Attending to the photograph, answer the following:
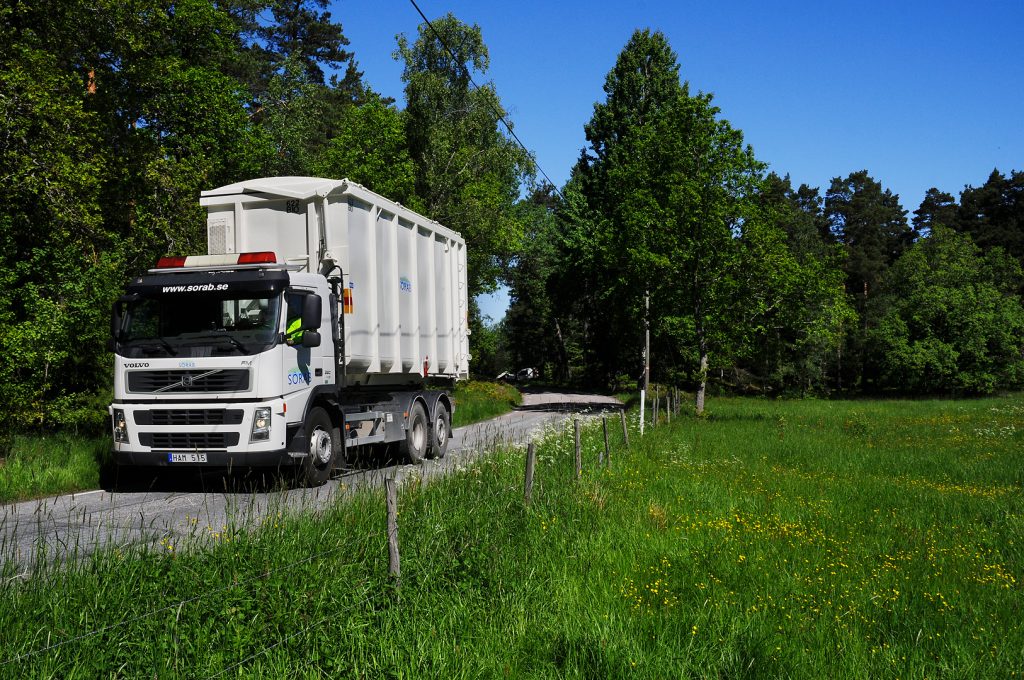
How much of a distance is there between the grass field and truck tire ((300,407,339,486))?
295cm

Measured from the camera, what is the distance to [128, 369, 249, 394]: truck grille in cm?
1054

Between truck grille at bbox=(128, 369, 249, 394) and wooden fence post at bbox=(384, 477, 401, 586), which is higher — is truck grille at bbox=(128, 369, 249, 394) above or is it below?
above

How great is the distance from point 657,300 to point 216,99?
16225mm

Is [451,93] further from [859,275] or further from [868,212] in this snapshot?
[868,212]

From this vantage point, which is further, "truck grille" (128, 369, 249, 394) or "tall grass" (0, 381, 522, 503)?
"tall grass" (0, 381, 522, 503)

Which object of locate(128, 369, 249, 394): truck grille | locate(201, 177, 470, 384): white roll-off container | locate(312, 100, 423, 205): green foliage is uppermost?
locate(312, 100, 423, 205): green foliage

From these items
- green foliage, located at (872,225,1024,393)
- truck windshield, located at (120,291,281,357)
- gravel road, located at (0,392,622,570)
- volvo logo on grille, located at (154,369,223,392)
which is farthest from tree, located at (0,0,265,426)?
green foliage, located at (872,225,1024,393)

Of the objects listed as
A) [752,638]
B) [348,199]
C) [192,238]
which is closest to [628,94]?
[192,238]

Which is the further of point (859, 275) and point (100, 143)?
point (859, 275)

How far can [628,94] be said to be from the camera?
44.7m

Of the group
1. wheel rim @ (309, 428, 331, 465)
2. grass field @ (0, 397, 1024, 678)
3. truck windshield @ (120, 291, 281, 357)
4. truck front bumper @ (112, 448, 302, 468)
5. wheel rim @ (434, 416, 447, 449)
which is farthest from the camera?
wheel rim @ (434, 416, 447, 449)

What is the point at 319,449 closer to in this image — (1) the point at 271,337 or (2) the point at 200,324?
(1) the point at 271,337

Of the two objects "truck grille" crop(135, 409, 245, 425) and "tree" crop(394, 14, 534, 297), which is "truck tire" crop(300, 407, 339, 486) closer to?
"truck grille" crop(135, 409, 245, 425)

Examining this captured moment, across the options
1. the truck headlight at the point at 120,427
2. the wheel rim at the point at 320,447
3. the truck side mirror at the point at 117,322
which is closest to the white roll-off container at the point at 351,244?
the wheel rim at the point at 320,447
